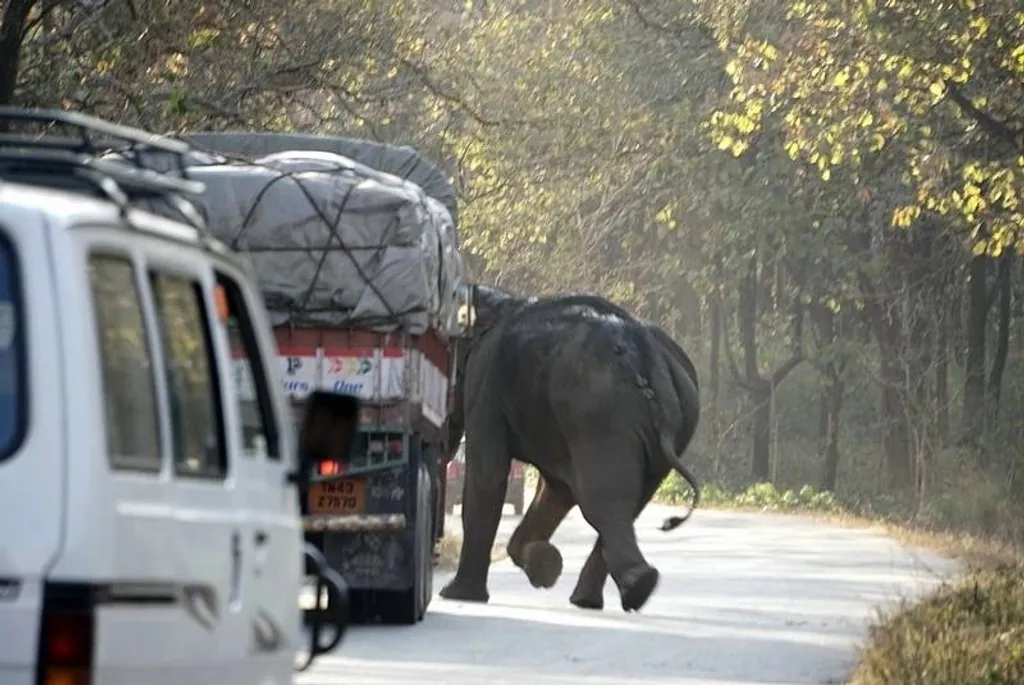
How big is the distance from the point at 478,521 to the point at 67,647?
14.2m

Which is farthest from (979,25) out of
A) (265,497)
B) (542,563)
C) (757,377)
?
(757,377)

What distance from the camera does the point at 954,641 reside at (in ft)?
45.1

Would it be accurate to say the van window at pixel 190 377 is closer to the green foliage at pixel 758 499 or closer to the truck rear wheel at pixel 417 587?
the truck rear wheel at pixel 417 587

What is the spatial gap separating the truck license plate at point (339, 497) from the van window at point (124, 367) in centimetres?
951

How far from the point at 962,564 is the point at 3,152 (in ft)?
→ 65.0

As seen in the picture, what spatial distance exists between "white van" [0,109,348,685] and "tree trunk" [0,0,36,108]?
10.5m

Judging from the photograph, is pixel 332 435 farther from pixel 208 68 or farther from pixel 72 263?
pixel 208 68

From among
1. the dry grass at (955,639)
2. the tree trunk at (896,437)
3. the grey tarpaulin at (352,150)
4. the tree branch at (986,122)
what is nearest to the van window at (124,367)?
the dry grass at (955,639)

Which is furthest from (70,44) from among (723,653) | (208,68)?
(723,653)

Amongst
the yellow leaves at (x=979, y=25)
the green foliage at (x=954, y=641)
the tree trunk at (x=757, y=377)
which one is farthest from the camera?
the tree trunk at (x=757, y=377)

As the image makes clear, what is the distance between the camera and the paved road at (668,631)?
14.5m

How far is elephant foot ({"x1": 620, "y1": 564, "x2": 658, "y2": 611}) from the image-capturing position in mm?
18812

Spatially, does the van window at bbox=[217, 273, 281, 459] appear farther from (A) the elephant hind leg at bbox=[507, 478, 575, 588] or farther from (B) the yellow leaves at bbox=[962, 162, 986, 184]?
(B) the yellow leaves at bbox=[962, 162, 986, 184]

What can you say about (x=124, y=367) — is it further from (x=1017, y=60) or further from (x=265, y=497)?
(x=1017, y=60)
